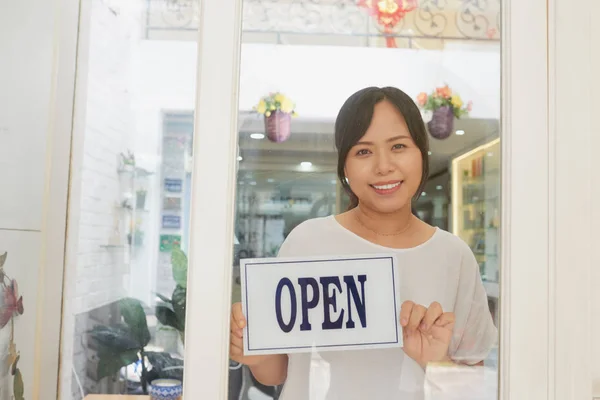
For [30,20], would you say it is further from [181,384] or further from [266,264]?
[181,384]

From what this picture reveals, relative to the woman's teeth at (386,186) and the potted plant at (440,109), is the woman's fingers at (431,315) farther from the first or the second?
the potted plant at (440,109)

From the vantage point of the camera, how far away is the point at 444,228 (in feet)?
4.60

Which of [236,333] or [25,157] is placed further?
[25,157]

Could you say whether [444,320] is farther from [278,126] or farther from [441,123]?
[278,126]

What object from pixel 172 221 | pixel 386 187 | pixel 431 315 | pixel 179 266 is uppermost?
pixel 386 187

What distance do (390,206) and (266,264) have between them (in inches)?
14.1

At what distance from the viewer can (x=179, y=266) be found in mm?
1465

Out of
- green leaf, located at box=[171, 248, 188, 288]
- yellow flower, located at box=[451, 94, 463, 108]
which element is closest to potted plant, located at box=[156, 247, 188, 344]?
green leaf, located at box=[171, 248, 188, 288]

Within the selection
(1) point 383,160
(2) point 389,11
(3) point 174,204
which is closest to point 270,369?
(3) point 174,204

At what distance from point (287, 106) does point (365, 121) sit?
0.21 meters

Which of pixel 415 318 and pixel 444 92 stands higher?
pixel 444 92

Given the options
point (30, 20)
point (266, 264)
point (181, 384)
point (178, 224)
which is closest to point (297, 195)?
point (266, 264)

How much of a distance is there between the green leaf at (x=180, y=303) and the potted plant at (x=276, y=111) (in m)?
0.48

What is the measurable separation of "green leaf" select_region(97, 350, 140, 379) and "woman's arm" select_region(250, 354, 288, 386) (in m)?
0.36
